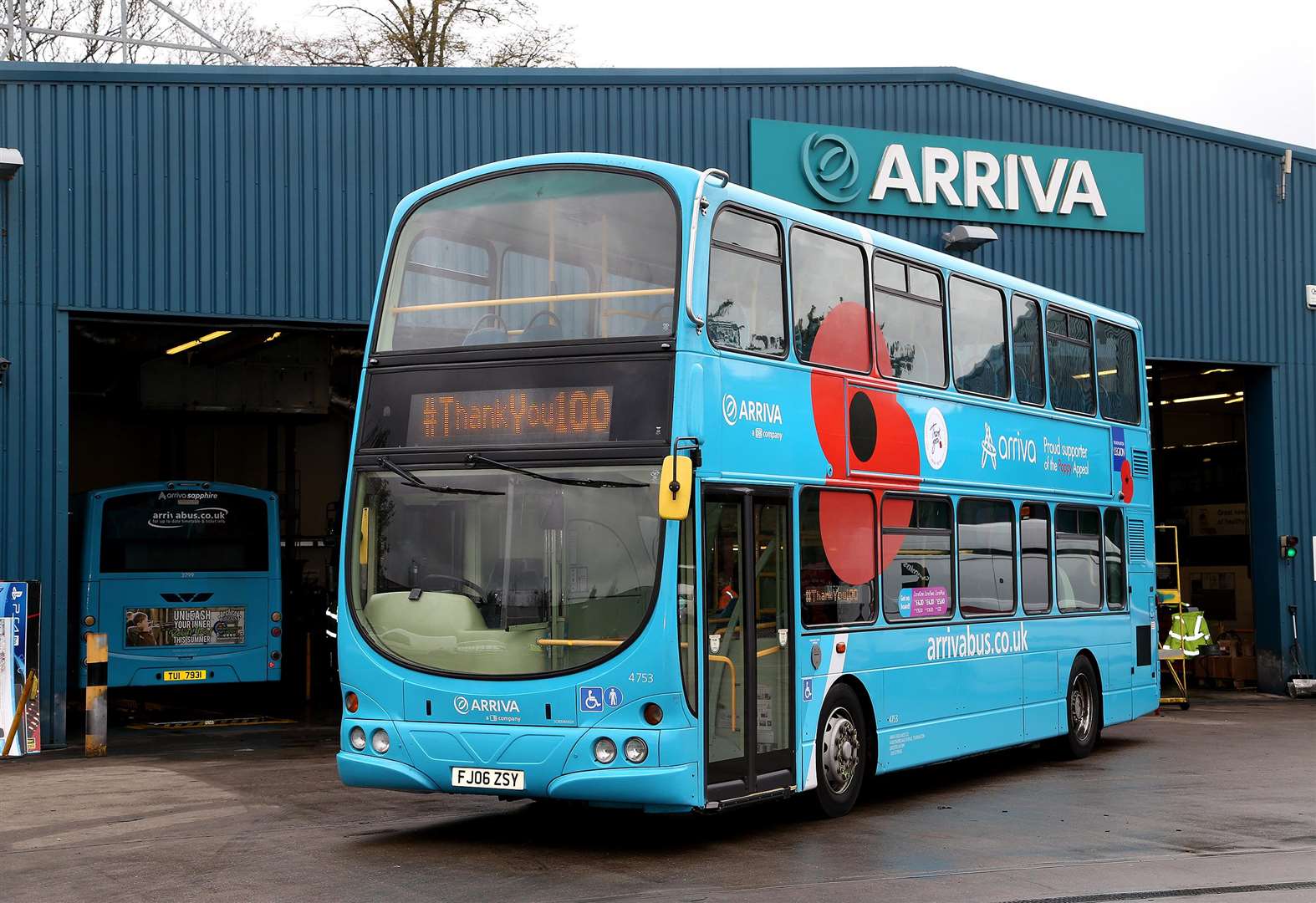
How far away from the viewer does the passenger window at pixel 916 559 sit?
1184 cm

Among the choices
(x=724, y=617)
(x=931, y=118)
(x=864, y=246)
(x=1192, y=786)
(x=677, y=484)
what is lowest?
(x=1192, y=786)

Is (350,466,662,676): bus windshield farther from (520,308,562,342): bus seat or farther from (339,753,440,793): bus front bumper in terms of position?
(520,308,562,342): bus seat

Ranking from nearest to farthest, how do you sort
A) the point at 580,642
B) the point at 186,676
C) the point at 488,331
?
1. the point at 580,642
2. the point at 488,331
3. the point at 186,676

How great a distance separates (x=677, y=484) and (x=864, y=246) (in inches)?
143

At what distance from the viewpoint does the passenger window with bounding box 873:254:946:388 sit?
1192 cm

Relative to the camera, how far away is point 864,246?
11852mm

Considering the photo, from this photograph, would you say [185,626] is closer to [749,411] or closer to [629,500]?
[749,411]

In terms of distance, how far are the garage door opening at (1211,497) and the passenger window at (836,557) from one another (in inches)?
520

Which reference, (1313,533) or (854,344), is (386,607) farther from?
(1313,533)

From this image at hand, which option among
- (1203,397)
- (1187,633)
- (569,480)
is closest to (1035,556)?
(569,480)

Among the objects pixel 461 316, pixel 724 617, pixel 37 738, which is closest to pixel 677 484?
pixel 724 617

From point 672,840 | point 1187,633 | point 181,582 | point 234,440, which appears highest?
point 234,440

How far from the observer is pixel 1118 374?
53.7 ft

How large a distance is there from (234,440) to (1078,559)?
72.7 ft
